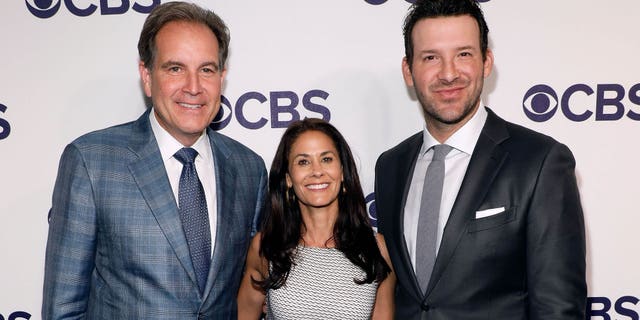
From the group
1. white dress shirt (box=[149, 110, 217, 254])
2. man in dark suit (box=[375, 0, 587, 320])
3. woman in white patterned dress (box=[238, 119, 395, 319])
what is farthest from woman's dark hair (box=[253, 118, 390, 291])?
white dress shirt (box=[149, 110, 217, 254])

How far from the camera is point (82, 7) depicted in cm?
263

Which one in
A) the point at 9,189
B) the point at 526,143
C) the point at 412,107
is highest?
the point at 412,107

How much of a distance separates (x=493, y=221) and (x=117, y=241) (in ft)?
3.89

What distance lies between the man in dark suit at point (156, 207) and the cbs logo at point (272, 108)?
0.66 metres

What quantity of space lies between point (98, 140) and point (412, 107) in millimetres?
1432

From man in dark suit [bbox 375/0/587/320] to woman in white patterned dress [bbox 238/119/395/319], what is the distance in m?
0.20

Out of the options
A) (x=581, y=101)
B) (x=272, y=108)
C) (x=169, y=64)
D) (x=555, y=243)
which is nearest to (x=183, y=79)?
(x=169, y=64)

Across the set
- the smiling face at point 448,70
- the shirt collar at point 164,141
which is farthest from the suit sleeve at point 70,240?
the smiling face at point 448,70

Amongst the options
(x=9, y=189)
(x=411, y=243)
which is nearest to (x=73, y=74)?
(x=9, y=189)

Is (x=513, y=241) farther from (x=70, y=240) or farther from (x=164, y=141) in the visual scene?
(x=70, y=240)

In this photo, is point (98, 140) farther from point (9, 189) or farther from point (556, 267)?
point (556, 267)

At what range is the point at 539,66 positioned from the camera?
264 cm

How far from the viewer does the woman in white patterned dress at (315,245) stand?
7.21ft

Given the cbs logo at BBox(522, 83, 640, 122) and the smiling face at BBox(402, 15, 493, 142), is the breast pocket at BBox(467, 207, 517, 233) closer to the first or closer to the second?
the smiling face at BBox(402, 15, 493, 142)
